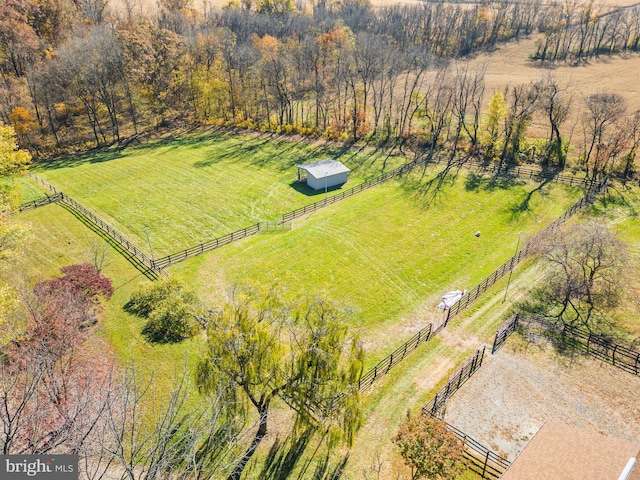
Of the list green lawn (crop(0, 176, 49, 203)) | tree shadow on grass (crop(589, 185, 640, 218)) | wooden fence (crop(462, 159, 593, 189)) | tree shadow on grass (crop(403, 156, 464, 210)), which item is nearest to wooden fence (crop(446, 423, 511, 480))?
tree shadow on grass (crop(403, 156, 464, 210))

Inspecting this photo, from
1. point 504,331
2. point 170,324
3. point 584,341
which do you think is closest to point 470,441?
point 504,331

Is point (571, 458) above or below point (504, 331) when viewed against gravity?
above

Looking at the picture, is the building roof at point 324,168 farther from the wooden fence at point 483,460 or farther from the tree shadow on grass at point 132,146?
the wooden fence at point 483,460

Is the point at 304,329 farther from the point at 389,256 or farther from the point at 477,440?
the point at 389,256

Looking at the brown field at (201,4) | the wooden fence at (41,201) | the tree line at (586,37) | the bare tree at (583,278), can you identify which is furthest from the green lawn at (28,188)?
the tree line at (586,37)

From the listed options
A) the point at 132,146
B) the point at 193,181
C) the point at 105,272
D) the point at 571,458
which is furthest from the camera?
the point at 132,146

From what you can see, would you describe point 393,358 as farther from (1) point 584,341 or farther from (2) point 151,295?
(2) point 151,295
